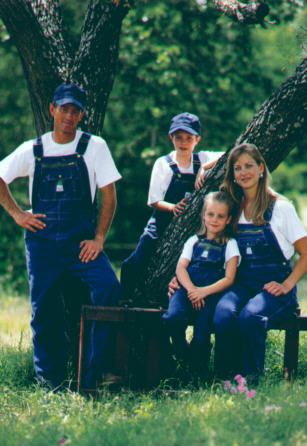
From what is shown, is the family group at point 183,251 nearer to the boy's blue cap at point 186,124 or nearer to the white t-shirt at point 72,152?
the white t-shirt at point 72,152

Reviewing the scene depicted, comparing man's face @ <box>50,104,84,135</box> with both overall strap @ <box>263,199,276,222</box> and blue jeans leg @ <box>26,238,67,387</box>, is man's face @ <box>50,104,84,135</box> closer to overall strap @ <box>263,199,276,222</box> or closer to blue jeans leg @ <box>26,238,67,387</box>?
blue jeans leg @ <box>26,238,67,387</box>

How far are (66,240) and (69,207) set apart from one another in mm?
230

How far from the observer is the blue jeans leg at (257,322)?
6.05 m

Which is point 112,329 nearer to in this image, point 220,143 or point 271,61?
point 220,143

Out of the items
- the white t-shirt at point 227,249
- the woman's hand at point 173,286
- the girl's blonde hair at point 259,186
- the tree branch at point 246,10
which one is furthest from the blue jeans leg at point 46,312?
the tree branch at point 246,10

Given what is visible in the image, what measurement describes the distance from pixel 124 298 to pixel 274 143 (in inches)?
63.6

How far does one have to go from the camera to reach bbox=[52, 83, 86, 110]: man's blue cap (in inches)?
254

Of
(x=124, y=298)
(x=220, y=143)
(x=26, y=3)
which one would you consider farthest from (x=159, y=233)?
(x=220, y=143)

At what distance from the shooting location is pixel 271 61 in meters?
22.4

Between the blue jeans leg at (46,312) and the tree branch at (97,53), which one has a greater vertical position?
the tree branch at (97,53)

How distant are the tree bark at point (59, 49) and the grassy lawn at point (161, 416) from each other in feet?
7.26

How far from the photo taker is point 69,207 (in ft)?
21.2

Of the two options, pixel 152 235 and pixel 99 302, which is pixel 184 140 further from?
pixel 99 302

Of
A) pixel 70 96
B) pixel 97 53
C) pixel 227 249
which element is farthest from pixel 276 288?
pixel 97 53
